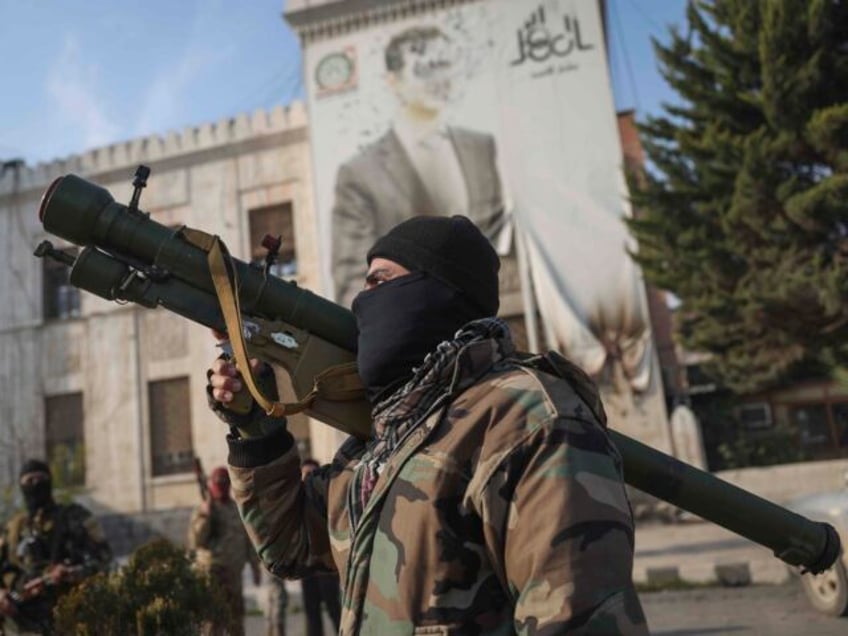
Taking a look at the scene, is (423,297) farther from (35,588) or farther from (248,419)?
(35,588)

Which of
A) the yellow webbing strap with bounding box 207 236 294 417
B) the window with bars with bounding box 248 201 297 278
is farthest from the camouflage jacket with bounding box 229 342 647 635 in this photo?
the window with bars with bounding box 248 201 297 278

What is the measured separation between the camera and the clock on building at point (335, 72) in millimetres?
16422

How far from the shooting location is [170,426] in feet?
55.7

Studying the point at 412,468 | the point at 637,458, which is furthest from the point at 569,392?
the point at 637,458

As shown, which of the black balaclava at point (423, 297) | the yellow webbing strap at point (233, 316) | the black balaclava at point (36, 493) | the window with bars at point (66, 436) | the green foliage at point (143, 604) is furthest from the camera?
the window with bars at point (66, 436)

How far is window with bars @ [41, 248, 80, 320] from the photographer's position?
18.5 meters

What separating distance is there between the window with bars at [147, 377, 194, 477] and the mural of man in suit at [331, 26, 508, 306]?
503 cm

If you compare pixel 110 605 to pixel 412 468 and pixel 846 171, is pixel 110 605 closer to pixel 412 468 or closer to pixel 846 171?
pixel 412 468

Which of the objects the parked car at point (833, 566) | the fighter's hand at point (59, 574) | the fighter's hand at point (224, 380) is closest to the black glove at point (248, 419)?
the fighter's hand at point (224, 380)

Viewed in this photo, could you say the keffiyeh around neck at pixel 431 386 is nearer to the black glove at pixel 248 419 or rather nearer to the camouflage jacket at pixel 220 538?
the black glove at pixel 248 419

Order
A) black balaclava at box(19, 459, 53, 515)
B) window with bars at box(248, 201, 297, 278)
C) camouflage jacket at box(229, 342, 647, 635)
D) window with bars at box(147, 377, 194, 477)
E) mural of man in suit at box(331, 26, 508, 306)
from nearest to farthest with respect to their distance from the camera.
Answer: camouflage jacket at box(229, 342, 647, 635) < black balaclava at box(19, 459, 53, 515) < mural of man in suit at box(331, 26, 508, 306) < window with bars at box(147, 377, 194, 477) < window with bars at box(248, 201, 297, 278)

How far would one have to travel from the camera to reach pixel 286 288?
1977mm

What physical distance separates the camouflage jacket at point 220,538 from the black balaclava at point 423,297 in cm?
439

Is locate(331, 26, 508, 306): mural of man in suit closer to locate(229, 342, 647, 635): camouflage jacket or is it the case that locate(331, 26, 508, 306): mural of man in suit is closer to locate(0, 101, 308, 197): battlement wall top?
locate(0, 101, 308, 197): battlement wall top
